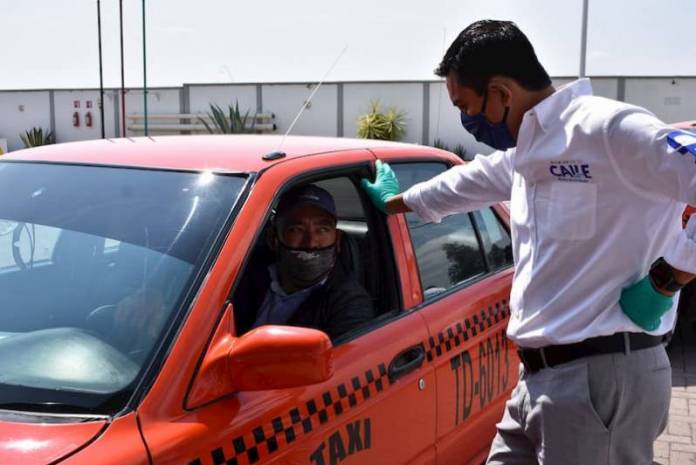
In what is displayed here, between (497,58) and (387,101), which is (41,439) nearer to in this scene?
(497,58)

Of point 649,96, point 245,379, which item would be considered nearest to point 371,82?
point 649,96

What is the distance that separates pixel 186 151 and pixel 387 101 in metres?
23.4

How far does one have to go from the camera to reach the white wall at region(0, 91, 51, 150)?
29.4m

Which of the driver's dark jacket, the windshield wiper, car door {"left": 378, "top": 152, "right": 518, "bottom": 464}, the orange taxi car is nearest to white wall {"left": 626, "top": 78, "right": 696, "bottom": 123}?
car door {"left": 378, "top": 152, "right": 518, "bottom": 464}

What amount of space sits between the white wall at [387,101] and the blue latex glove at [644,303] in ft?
76.0

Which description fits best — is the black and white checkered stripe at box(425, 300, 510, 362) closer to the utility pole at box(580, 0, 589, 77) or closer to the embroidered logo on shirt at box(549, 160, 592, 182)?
the embroidered logo on shirt at box(549, 160, 592, 182)

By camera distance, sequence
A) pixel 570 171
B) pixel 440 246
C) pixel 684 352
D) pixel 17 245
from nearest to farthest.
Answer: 1. pixel 570 171
2. pixel 17 245
3. pixel 440 246
4. pixel 684 352

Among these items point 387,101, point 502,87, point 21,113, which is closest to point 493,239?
point 502,87

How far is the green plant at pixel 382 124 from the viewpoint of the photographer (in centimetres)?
2383

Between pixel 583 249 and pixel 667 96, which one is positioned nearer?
pixel 583 249

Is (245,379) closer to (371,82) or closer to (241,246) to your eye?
(241,246)

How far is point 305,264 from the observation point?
261 cm

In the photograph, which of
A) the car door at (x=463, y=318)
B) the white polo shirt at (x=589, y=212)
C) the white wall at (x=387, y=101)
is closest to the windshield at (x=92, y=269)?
the white polo shirt at (x=589, y=212)

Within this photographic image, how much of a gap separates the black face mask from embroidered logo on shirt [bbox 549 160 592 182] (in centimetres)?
97
